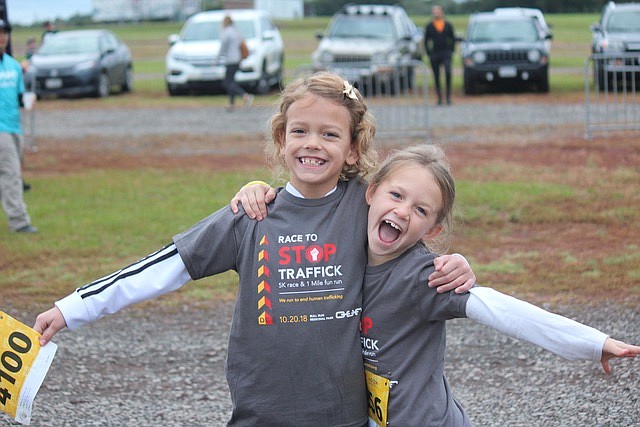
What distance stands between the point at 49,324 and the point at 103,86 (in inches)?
921

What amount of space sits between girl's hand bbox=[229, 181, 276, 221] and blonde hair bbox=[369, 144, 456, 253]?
368 millimetres

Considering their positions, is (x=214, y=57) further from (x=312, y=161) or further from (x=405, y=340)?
(x=405, y=340)

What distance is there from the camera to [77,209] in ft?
37.9

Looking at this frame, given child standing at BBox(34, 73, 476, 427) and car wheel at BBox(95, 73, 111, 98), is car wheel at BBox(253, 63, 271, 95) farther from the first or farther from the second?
child standing at BBox(34, 73, 476, 427)

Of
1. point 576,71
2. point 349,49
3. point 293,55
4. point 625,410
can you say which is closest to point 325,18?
point 293,55

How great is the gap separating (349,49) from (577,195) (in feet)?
42.1

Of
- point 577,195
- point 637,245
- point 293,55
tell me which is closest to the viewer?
point 637,245

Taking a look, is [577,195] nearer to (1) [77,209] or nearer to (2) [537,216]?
(2) [537,216]

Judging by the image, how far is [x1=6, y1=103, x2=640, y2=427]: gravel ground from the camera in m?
5.38

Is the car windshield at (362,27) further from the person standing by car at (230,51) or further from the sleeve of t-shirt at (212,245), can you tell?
the sleeve of t-shirt at (212,245)

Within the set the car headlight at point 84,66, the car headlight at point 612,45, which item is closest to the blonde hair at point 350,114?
the car headlight at point 612,45

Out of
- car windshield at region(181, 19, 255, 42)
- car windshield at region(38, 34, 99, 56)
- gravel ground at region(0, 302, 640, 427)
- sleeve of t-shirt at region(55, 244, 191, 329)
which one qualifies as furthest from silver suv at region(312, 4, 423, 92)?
sleeve of t-shirt at region(55, 244, 191, 329)

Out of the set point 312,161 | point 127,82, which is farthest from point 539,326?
point 127,82

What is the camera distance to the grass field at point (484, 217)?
26.8ft
